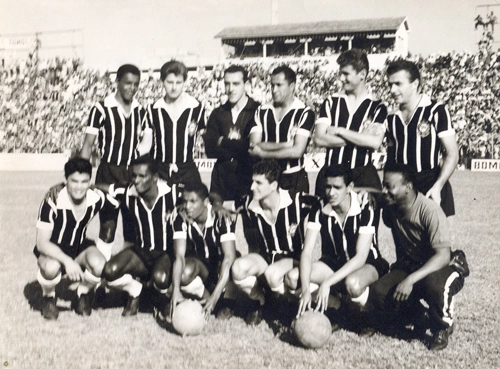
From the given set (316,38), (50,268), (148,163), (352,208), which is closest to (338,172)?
(352,208)

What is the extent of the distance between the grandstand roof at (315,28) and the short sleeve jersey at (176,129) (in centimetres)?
80

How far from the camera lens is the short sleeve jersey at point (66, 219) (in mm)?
3814

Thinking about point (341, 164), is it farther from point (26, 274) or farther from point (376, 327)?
point (26, 274)

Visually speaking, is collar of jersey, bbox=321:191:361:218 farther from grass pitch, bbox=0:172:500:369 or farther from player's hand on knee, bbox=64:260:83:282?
player's hand on knee, bbox=64:260:83:282

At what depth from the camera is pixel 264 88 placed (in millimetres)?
5730

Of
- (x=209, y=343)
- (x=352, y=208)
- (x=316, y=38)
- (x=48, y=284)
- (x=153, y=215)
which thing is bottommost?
(x=209, y=343)

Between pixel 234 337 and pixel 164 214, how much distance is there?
1010 mm

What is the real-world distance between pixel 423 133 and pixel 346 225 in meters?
0.81

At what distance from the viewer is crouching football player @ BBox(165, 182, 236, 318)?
3.63 metres

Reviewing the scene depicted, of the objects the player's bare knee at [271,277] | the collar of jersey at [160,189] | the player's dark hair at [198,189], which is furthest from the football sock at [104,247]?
the player's bare knee at [271,277]

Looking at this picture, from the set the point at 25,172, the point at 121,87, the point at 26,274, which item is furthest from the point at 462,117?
the point at 25,172

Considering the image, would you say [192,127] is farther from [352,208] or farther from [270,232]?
[352,208]

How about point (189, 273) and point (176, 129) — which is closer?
point (189, 273)

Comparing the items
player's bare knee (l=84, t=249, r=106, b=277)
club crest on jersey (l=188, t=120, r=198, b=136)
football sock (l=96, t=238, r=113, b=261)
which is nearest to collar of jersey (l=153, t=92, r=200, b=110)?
club crest on jersey (l=188, t=120, r=198, b=136)
